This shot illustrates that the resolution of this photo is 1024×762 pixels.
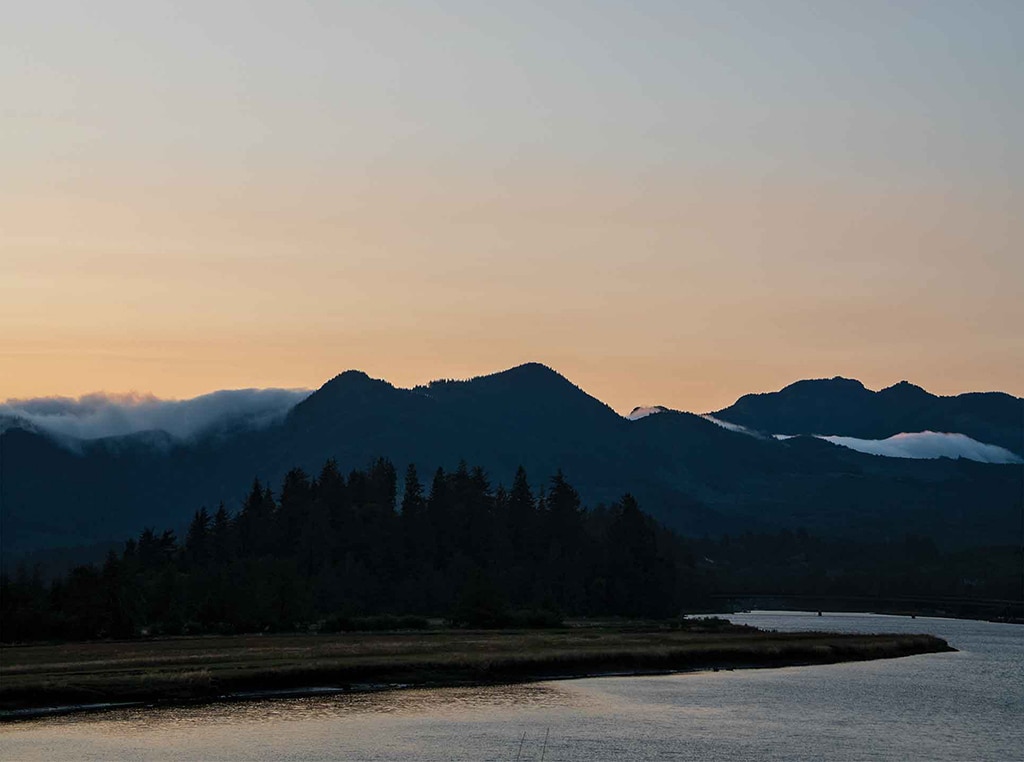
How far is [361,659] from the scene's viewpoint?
13400 cm

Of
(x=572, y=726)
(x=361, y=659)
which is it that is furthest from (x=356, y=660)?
(x=572, y=726)

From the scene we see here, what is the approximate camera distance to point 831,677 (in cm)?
14462

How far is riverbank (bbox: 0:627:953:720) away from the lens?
112500 millimetres

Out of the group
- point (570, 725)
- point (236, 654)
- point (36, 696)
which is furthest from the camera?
point (236, 654)

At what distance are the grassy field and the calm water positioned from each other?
6716 mm

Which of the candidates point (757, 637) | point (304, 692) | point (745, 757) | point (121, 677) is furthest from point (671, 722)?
point (757, 637)

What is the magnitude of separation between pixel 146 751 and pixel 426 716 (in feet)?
78.8

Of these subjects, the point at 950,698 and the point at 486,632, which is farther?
the point at 486,632

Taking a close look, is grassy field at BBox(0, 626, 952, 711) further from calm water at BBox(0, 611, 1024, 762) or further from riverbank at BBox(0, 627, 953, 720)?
calm water at BBox(0, 611, 1024, 762)

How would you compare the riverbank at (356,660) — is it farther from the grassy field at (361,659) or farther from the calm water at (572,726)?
the calm water at (572,726)

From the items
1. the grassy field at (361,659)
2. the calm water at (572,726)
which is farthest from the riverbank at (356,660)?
the calm water at (572,726)

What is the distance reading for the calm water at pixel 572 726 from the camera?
8812 cm

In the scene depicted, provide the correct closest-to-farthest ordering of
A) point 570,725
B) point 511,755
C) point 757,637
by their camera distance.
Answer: point 511,755
point 570,725
point 757,637

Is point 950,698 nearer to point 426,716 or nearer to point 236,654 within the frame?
point 426,716
